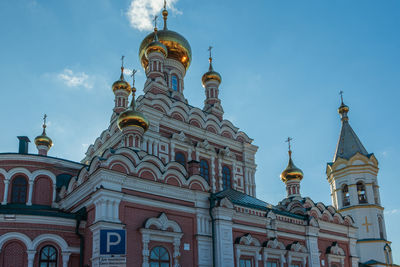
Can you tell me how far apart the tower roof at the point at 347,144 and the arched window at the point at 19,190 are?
48.2ft

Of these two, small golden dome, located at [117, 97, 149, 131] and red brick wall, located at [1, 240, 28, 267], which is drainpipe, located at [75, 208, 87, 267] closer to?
red brick wall, located at [1, 240, 28, 267]

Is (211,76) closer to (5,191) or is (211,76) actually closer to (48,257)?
(5,191)

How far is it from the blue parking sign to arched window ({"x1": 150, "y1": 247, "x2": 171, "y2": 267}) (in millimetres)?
1109

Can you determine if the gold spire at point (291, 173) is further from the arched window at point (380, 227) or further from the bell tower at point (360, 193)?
the arched window at point (380, 227)

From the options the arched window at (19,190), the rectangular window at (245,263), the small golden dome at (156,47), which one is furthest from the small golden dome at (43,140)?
the rectangular window at (245,263)

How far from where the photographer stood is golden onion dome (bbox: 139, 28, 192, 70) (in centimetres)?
1892

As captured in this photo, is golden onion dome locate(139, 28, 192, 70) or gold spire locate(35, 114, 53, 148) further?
golden onion dome locate(139, 28, 192, 70)

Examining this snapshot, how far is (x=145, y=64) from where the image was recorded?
63.5 ft

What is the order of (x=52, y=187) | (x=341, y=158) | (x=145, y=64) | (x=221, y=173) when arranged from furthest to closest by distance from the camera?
(x=341, y=158)
(x=145, y=64)
(x=221, y=173)
(x=52, y=187)

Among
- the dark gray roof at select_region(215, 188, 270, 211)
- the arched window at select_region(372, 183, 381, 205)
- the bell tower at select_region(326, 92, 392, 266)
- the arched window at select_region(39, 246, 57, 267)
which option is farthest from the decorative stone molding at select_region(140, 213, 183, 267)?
the arched window at select_region(372, 183, 381, 205)

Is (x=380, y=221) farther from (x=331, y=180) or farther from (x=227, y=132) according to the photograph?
(x=227, y=132)

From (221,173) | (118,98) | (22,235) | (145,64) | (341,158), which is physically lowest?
(22,235)

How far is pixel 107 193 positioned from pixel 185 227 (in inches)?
101

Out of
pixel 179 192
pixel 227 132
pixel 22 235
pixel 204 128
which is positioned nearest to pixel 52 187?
pixel 22 235
